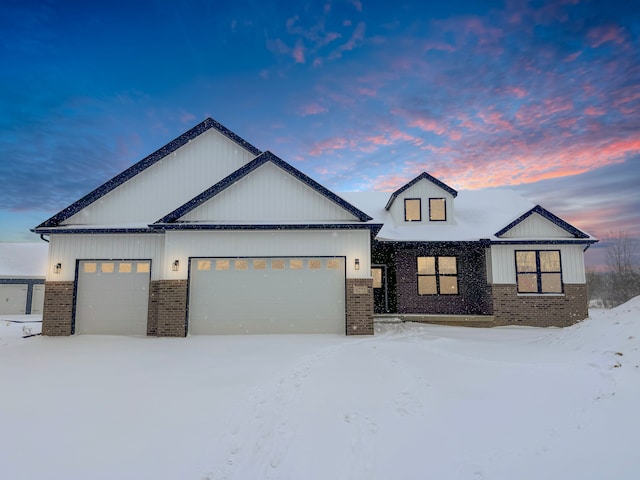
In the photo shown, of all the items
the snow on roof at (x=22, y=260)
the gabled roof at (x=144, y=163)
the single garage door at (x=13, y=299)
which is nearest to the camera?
the gabled roof at (x=144, y=163)

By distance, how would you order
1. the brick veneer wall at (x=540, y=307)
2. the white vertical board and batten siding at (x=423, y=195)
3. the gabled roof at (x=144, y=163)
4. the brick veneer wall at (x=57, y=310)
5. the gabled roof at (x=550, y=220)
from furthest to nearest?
the white vertical board and batten siding at (x=423, y=195), the gabled roof at (x=550, y=220), the brick veneer wall at (x=540, y=307), the gabled roof at (x=144, y=163), the brick veneer wall at (x=57, y=310)

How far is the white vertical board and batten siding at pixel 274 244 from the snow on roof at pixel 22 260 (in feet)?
75.5

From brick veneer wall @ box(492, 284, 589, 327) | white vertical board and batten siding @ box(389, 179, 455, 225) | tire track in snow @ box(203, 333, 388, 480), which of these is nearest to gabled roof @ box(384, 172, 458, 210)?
white vertical board and batten siding @ box(389, 179, 455, 225)

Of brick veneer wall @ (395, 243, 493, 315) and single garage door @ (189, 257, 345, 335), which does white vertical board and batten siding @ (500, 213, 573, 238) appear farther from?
single garage door @ (189, 257, 345, 335)

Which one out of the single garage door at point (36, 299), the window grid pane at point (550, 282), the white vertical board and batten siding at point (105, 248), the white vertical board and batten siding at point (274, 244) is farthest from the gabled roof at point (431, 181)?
the single garage door at point (36, 299)

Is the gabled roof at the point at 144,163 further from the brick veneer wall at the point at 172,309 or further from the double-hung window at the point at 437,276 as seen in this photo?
the double-hung window at the point at 437,276

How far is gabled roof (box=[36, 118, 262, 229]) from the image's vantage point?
13.7 metres

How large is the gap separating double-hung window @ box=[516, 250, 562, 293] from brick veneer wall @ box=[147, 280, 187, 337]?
13649 millimetres

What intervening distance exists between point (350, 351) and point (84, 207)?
11.4m

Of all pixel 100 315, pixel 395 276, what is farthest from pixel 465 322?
pixel 100 315

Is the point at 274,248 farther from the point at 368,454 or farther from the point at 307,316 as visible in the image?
the point at 368,454

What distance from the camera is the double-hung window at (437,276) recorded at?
17703 mm

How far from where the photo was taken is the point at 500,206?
19531 millimetres

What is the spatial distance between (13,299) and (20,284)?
1.25 metres
